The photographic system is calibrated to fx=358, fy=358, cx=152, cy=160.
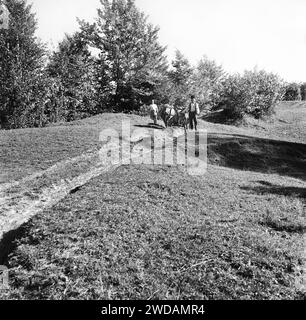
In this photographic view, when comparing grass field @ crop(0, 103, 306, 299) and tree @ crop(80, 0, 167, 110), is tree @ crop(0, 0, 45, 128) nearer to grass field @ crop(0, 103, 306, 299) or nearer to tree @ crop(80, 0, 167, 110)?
tree @ crop(80, 0, 167, 110)

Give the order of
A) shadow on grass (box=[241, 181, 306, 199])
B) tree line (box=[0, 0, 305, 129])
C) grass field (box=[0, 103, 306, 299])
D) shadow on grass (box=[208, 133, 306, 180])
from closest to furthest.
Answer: grass field (box=[0, 103, 306, 299]) → shadow on grass (box=[241, 181, 306, 199]) → shadow on grass (box=[208, 133, 306, 180]) → tree line (box=[0, 0, 305, 129])

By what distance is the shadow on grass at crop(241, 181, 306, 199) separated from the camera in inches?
561

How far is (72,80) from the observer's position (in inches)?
1603

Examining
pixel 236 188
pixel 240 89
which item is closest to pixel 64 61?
pixel 240 89

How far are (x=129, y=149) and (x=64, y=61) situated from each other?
23.5 meters

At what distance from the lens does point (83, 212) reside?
1159cm

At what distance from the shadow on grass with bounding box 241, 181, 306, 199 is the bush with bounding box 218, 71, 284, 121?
24.4 meters

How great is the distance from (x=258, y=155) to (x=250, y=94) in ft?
60.3

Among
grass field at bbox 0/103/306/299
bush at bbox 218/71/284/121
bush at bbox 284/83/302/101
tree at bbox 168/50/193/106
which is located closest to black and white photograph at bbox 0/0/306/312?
grass field at bbox 0/103/306/299

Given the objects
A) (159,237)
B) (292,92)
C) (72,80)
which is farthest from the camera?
(292,92)

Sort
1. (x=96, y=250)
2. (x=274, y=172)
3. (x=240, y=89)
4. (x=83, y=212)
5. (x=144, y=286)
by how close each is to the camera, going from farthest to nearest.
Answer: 1. (x=240, y=89)
2. (x=274, y=172)
3. (x=83, y=212)
4. (x=96, y=250)
5. (x=144, y=286)

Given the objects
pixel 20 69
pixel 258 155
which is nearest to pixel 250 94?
pixel 258 155

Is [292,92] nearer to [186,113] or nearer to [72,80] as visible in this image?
[72,80]

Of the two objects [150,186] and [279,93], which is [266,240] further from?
[279,93]
